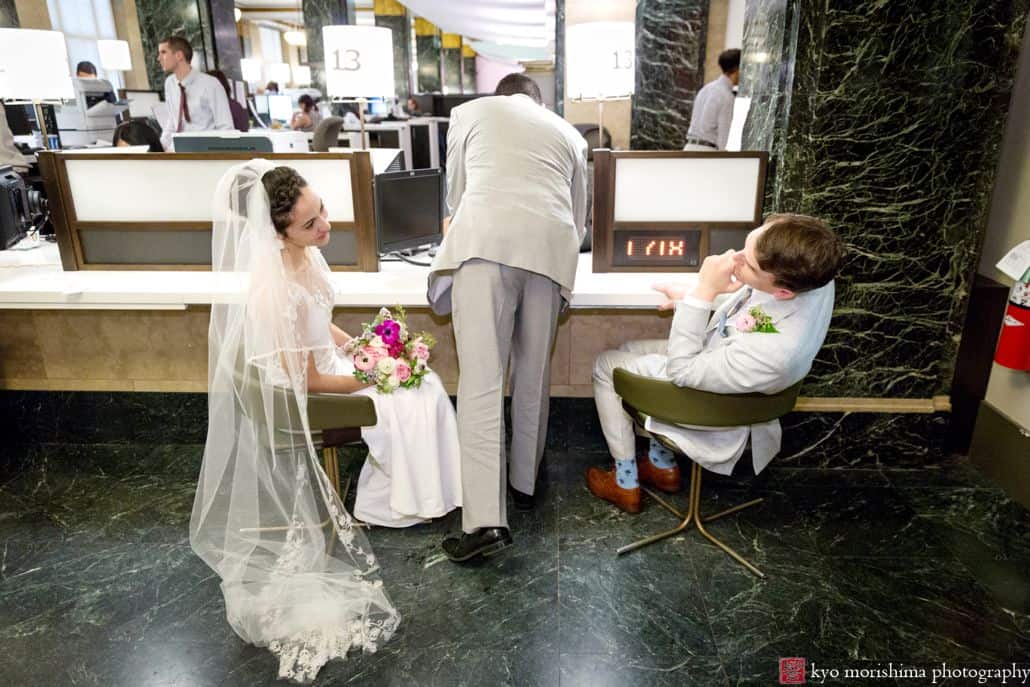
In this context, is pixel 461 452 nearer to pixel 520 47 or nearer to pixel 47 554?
pixel 47 554

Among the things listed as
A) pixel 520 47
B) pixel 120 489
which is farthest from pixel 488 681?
pixel 520 47

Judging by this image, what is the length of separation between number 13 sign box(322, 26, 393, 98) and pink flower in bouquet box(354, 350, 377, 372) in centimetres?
189

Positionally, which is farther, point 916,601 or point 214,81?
point 214,81

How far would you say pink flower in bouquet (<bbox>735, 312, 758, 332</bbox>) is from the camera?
6.70 feet

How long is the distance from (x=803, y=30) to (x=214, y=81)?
426 cm

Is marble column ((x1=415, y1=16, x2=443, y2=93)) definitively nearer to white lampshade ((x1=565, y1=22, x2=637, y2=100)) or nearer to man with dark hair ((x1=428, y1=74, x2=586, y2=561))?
white lampshade ((x1=565, y1=22, x2=637, y2=100))

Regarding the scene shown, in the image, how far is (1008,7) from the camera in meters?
2.42

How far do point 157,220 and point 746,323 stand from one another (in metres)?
2.29

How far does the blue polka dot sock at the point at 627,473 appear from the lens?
2618 mm

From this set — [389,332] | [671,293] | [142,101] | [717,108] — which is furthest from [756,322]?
[142,101]

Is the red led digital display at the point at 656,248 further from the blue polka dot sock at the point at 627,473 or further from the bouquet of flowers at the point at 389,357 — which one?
the bouquet of flowers at the point at 389,357

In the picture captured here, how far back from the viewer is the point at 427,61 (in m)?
18.9

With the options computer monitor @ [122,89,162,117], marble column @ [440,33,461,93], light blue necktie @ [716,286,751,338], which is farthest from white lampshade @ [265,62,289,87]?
light blue necktie @ [716,286,751,338]

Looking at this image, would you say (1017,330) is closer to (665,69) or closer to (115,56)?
(665,69)
